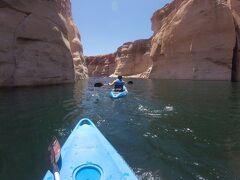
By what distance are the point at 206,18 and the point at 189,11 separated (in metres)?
4.48

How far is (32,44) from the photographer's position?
2531 cm

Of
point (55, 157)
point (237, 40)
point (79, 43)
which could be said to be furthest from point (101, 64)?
point (55, 157)

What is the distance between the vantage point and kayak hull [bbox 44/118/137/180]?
13.8ft

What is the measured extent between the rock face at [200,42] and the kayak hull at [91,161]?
39.4 metres

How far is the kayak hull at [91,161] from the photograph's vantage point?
165 inches

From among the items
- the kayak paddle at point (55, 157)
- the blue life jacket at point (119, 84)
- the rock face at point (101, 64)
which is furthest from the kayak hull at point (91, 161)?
the rock face at point (101, 64)

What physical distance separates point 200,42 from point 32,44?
102ft

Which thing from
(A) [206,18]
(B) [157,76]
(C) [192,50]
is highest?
(A) [206,18]

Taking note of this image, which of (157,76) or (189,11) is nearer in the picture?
(189,11)

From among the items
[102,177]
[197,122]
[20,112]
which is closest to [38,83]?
[20,112]

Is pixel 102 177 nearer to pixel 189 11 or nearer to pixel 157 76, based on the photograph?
pixel 189 11

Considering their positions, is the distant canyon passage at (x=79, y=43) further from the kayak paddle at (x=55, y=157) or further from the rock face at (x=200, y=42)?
the kayak paddle at (x=55, y=157)

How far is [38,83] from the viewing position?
25438 mm

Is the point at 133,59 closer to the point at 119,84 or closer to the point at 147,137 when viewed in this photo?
the point at 119,84
